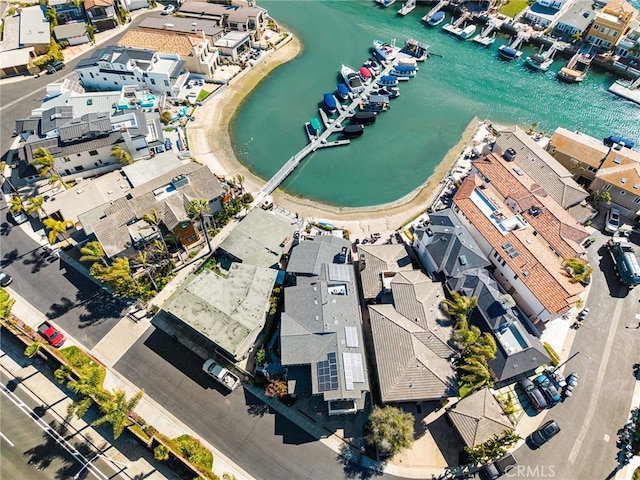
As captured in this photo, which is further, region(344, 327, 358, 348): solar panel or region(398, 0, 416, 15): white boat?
region(398, 0, 416, 15): white boat

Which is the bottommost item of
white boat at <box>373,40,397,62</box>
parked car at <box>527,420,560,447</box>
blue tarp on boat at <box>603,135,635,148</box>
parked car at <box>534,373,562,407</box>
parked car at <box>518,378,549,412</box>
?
parked car at <box>527,420,560,447</box>

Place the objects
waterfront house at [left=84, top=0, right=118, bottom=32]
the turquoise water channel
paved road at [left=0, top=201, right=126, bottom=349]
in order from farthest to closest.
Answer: waterfront house at [left=84, top=0, right=118, bottom=32], the turquoise water channel, paved road at [left=0, top=201, right=126, bottom=349]

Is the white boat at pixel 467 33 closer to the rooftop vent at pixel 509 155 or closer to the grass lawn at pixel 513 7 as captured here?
the grass lawn at pixel 513 7

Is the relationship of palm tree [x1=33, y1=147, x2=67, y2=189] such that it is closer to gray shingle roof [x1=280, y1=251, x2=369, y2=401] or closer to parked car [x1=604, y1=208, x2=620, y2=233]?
gray shingle roof [x1=280, y1=251, x2=369, y2=401]

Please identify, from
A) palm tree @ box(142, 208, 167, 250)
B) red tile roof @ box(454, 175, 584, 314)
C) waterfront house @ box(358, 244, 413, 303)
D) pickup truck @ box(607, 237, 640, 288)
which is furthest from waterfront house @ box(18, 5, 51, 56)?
pickup truck @ box(607, 237, 640, 288)

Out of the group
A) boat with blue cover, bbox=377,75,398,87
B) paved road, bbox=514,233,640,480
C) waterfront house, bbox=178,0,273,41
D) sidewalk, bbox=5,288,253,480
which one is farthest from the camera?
waterfront house, bbox=178,0,273,41

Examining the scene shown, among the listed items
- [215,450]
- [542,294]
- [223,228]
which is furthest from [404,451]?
[223,228]

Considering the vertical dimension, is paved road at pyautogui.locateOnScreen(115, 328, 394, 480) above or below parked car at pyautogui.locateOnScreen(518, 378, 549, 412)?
below
